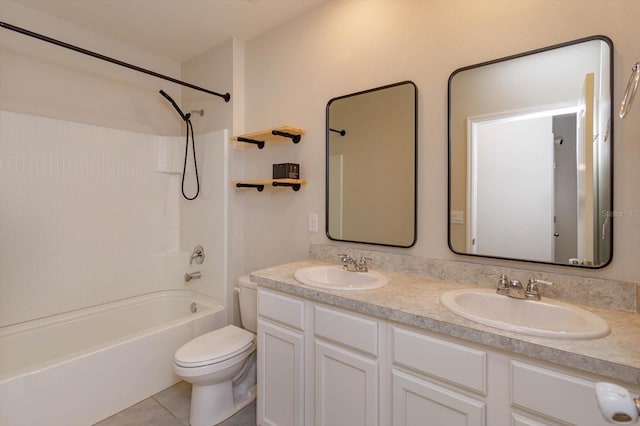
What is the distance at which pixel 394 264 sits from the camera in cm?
181

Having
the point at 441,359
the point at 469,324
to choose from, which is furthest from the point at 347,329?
the point at 469,324

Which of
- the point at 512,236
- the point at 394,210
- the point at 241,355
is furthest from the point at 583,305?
the point at 241,355

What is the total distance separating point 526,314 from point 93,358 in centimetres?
227

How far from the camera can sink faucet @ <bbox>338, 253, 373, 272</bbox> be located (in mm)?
1825

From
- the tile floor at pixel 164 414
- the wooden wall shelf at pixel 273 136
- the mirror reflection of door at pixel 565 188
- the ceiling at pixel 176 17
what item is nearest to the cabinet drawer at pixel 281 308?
the tile floor at pixel 164 414

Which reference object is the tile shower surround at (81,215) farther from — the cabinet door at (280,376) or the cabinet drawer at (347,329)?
the cabinet drawer at (347,329)

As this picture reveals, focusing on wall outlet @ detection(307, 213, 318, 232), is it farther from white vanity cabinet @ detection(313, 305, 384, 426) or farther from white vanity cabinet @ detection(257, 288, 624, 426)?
white vanity cabinet @ detection(313, 305, 384, 426)

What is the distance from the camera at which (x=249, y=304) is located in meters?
2.17

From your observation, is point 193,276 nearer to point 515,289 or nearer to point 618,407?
point 515,289

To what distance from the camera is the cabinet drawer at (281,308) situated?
1540mm

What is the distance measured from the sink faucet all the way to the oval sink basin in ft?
0.09

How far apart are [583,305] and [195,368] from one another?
184 centimetres

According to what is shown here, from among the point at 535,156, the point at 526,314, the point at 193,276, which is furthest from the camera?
the point at 193,276

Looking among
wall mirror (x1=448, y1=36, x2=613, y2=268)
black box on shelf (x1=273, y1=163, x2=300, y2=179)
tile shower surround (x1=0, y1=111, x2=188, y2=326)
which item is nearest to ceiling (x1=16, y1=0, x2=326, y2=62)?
tile shower surround (x1=0, y1=111, x2=188, y2=326)
